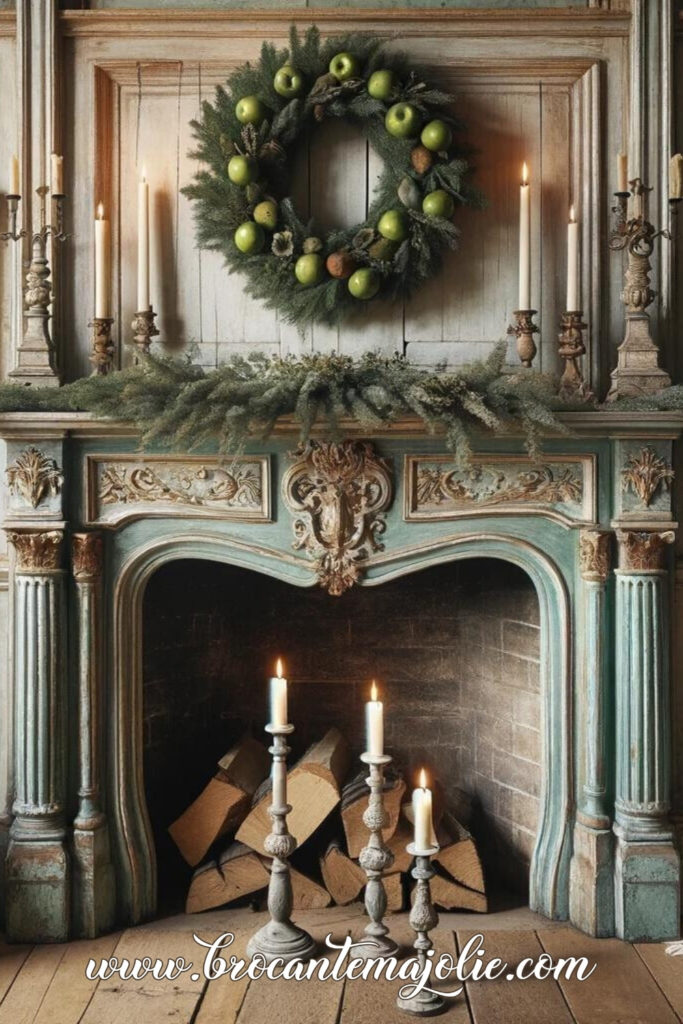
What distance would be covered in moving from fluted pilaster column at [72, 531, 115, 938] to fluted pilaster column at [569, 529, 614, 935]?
4.56ft

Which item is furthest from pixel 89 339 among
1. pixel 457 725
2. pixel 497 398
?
pixel 457 725

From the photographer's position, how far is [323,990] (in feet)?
8.70

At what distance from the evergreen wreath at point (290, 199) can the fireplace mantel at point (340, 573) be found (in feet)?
1.72

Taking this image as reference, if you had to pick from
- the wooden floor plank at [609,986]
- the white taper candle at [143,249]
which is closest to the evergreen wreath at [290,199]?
the white taper candle at [143,249]

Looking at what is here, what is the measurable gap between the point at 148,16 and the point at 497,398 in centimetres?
163

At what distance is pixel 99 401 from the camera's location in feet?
9.14

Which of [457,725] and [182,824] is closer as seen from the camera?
[182,824]

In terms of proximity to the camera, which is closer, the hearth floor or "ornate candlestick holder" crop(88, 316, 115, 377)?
the hearth floor

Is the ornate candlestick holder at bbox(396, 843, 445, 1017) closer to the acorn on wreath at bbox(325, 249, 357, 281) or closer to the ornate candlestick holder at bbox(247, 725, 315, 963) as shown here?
the ornate candlestick holder at bbox(247, 725, 315, 963)

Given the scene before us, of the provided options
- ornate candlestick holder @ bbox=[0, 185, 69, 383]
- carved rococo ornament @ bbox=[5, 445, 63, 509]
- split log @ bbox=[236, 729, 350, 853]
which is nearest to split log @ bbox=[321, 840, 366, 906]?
split log @ bbox=[236, 729, 350, 853]

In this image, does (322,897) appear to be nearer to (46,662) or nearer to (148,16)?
(46,662)

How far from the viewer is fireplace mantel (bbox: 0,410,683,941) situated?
294cm

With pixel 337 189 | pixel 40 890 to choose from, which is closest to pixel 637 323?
pixel 337 189

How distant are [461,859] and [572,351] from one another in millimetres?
1581
